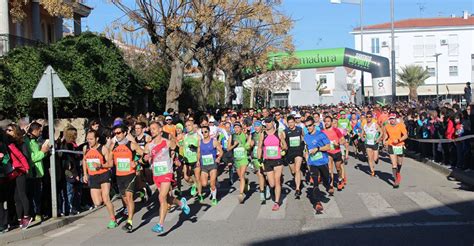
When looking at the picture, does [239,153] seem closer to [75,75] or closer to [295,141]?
[295,141]

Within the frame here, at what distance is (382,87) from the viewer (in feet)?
122

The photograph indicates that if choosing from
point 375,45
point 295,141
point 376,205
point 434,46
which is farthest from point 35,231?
point 434,46

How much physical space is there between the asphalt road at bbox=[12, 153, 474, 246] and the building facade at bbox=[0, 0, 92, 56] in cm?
1298

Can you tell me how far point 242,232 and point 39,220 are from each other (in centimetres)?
389

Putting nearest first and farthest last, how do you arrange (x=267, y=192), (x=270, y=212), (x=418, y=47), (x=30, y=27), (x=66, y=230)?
(x=66, y=230)
(x=270, y=212)
(x=267, y=192)
(x=30, y=27)
(x=418, y=47)

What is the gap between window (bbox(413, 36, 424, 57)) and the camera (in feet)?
254

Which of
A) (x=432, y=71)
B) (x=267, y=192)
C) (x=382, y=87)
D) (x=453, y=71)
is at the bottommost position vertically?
(x=267, y=192)

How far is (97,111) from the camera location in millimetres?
22688

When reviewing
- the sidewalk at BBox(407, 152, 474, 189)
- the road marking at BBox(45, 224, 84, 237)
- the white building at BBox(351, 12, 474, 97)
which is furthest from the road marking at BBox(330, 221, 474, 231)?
the white building at BBox(351, 12, 474, 97)

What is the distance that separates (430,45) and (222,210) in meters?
71.9

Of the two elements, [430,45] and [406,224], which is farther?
[430,45]

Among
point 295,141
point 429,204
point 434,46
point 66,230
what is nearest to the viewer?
point 66,230

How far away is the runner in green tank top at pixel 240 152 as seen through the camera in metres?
12.7

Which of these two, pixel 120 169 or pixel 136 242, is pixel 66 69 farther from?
pixel 136 242
